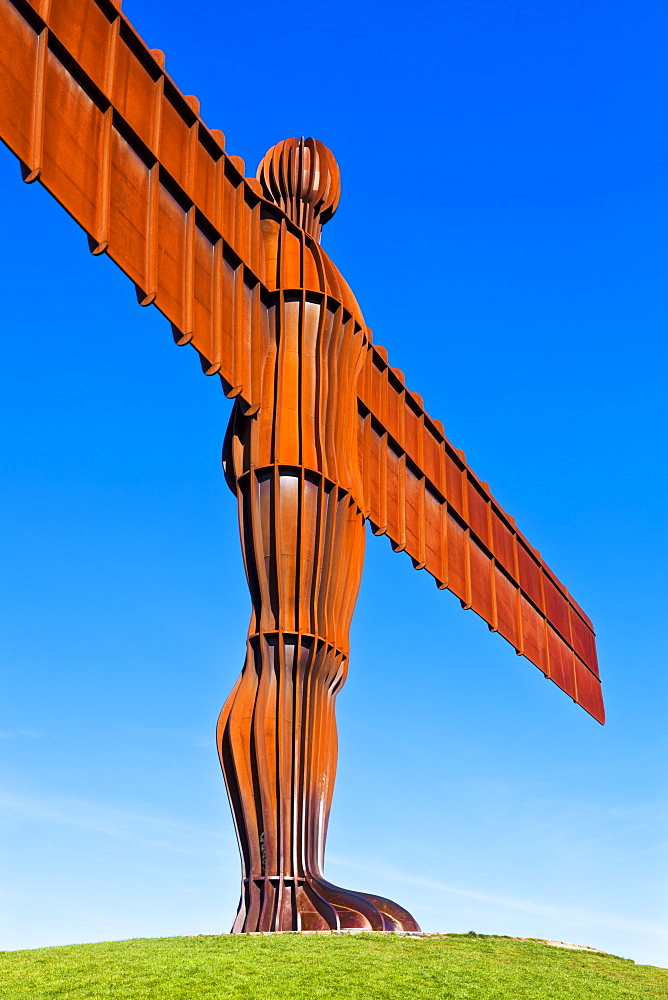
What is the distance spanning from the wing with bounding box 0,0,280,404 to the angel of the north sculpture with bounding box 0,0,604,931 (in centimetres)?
3

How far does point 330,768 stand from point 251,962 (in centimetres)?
452

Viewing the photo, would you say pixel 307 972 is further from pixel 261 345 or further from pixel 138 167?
pixel 138 167

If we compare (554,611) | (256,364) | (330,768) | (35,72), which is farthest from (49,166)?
(554,611)

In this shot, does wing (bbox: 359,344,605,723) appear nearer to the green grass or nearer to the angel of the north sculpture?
the angel of the north sculpture

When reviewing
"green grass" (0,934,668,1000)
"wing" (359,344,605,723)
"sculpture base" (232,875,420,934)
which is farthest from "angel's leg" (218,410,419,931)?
"wing" (359,344,605,723)

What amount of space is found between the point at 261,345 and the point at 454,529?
731 cm

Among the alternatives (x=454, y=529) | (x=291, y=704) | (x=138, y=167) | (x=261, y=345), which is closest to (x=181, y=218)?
(x=138, y=167)

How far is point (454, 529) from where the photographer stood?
83.3 feet

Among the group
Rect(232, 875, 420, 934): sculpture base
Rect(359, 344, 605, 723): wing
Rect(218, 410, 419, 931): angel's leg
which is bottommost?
Rect(232, 875, 420, 934): sculpture base

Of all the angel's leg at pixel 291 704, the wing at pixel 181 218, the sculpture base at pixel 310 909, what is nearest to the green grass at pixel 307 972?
the sculpture base at pixel 310 909

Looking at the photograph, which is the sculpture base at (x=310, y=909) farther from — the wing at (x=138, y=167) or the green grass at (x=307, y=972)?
the wing at (x=138, y=167)

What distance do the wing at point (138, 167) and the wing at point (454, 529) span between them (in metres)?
3.63

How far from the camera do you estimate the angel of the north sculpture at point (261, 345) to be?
1630 cm

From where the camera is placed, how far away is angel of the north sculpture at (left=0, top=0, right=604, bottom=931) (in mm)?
16297
